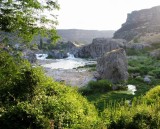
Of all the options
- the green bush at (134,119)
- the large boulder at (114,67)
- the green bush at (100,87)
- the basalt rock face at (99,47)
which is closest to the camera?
the green bush at (134,119)

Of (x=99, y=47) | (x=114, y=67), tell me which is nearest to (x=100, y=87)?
(x=114, y=67)

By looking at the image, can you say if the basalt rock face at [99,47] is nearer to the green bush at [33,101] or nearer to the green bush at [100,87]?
the green bush at [100,87]

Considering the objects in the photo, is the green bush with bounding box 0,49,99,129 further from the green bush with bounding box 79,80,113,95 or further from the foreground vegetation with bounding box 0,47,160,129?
the green bush with bounding box 79,80,113,95

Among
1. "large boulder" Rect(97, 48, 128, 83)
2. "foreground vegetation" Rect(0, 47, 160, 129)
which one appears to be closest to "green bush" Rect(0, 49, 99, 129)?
"foreground vegetation" Rect(0, 47, 160, 129)

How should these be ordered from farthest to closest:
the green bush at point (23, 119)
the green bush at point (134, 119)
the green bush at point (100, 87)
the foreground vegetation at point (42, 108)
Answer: the green bush at point (100, 87) → the green bush at point (134, 119) → the foreground vegetation at point (42, 108) → the green bush at point (23, 119)

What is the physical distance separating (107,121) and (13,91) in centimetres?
487

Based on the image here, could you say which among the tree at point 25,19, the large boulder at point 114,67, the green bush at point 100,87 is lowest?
the green bush at point 100,87

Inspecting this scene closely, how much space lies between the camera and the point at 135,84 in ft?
141

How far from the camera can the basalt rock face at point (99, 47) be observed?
4800 inches

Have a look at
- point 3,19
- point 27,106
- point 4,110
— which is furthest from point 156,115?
point 3,19

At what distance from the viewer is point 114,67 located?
142ft

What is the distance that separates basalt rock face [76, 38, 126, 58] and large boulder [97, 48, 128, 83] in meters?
73.7

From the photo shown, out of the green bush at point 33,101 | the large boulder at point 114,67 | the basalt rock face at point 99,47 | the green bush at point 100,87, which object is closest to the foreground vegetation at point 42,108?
the green bush at point 33,101

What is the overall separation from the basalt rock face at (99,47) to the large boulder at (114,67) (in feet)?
242
